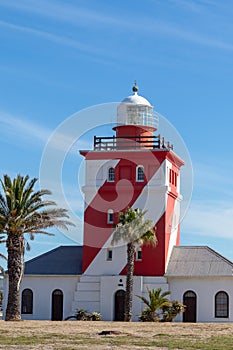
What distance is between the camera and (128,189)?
182 ft

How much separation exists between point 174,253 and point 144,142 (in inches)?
295

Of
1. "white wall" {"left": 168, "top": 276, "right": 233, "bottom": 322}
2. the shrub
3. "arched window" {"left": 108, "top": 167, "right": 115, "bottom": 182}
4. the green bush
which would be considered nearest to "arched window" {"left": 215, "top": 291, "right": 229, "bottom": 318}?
"white wall" {"left": 168, "top": 276, "right": 233, "bottom": 322}

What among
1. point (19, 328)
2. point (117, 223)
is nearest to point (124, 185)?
point (117, 223)

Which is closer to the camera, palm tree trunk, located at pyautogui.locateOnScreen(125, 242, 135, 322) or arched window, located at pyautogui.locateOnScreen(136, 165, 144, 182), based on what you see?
palm tree trunk, located at pyautogui.locateOnScreen(125, 242, 135, 322)

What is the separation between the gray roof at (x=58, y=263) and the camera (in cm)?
5697

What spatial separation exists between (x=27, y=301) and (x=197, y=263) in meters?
11.2

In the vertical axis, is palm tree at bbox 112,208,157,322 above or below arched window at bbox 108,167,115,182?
below

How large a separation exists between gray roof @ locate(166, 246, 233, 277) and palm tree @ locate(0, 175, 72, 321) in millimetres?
9141

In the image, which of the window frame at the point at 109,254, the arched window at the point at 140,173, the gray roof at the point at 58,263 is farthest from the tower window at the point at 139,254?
the arched window at the point at 140,173

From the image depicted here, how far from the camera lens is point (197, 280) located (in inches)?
2136

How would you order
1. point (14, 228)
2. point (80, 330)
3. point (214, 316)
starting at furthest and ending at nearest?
point (214, 316) → point (14, 228) → point (80, 330)

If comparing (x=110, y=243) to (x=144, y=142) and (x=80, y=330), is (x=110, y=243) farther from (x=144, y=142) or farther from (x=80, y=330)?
(x=80, y=330)

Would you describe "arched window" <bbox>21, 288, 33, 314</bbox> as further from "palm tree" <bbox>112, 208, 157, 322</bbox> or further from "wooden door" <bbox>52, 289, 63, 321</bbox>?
"palm tree" <bbox>112, 208, 157, 322</bbox>

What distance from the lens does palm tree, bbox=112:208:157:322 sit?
172 ft
